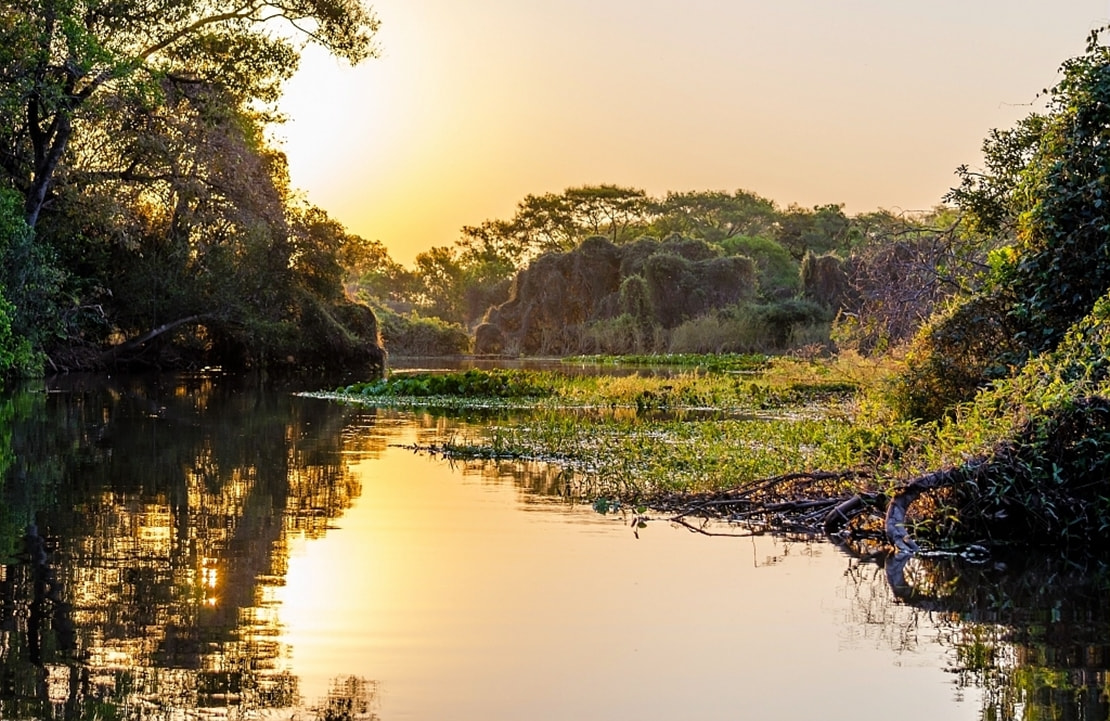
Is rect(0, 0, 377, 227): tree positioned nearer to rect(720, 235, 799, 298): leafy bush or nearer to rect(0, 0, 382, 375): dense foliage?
rect(0, 0, 382, 375): dense foliage

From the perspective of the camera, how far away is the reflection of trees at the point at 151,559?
5445 millimetres

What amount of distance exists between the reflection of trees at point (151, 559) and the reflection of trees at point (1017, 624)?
10.7ft

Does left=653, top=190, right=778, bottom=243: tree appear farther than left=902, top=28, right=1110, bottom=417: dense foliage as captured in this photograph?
Yes

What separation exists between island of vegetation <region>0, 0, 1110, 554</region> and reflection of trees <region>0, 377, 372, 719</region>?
9.90ft


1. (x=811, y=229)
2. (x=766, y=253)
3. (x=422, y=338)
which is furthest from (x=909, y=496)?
(x=811, y=229)

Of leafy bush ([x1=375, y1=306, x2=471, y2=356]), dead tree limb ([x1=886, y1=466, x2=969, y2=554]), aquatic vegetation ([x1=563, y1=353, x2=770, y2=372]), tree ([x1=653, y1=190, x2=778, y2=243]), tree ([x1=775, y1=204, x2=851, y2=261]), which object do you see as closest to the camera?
dead tree limb ([x1=886, y1=466, x2=969, y2=554])

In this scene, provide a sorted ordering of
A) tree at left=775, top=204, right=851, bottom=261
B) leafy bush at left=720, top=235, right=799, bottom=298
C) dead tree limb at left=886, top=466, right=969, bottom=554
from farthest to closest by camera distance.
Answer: tree at left=775, top=204, right=851, bottom=261
leafy bush at left=720, top=235, right=799, bottom=298
dead tree limb at left=886, top=466, right=969, bottom=554

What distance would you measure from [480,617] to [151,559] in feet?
8.69

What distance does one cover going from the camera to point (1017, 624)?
7008mm

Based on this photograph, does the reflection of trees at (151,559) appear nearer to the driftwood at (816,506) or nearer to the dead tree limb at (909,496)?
the driftwood at (816,506)

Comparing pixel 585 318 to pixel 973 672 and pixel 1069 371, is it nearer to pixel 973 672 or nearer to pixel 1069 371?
pixel 1069 371

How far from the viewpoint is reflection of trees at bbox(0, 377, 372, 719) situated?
5.45 m

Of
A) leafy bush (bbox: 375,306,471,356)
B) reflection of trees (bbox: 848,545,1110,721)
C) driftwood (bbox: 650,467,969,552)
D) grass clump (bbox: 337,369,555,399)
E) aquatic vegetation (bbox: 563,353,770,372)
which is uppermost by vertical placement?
leafy bush (bbox: 375,306,471,356)

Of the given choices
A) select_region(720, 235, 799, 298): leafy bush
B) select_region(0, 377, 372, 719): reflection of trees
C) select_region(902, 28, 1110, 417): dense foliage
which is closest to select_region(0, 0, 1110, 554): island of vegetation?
select_region(902, 28, 1110, 417): dense foliage
